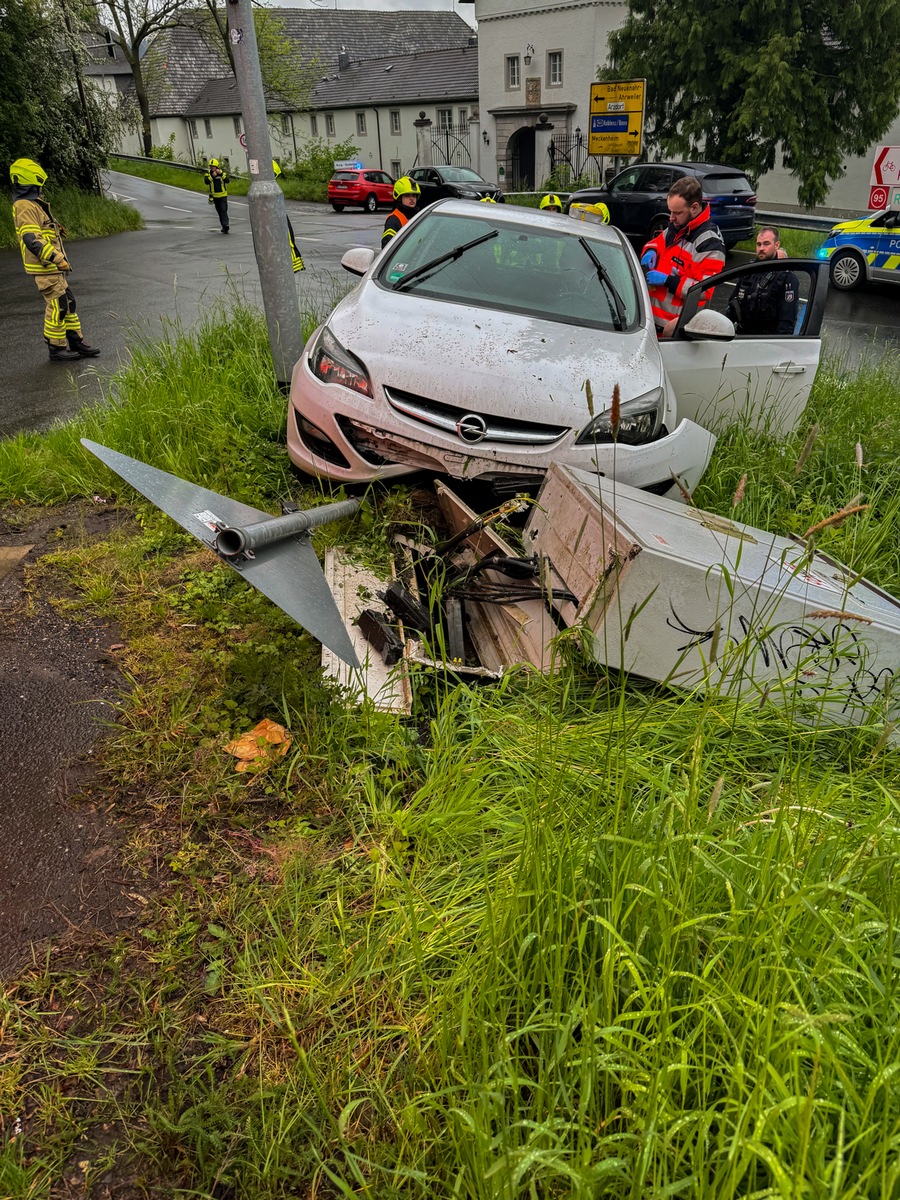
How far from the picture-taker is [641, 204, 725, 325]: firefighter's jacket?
6555 millimetres

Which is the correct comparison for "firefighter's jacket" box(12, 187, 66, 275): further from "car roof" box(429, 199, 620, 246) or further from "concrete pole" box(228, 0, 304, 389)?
"car roof" box(429, 199, 620, 246)

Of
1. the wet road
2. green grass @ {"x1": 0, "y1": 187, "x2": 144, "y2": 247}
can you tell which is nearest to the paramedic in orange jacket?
the wet road

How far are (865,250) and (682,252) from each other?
10322mm

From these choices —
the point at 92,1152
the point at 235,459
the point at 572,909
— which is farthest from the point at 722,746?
the point at 235,459

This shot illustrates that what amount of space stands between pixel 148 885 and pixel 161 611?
163cm

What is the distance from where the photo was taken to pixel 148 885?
2482 mm

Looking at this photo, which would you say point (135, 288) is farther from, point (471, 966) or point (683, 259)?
point (471, 966)

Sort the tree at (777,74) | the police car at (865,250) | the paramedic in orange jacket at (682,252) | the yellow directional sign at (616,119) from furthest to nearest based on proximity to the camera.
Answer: the tree at (777,74) → the yellow directional sign at (616,119) → the police car at (865,250) → the paramedic in orange jacket at (682,252)

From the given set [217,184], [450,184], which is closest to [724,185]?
[450,184]

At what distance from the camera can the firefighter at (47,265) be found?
8.70 meters

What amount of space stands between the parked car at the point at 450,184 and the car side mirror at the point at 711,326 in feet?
69.3

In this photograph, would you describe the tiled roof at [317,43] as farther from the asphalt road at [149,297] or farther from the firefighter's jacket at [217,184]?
the asphalt road at [149,297]

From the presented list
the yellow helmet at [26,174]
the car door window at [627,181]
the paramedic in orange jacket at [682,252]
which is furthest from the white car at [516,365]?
the car door window at [627,181]

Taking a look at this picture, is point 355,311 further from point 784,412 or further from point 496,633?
point 784,412
